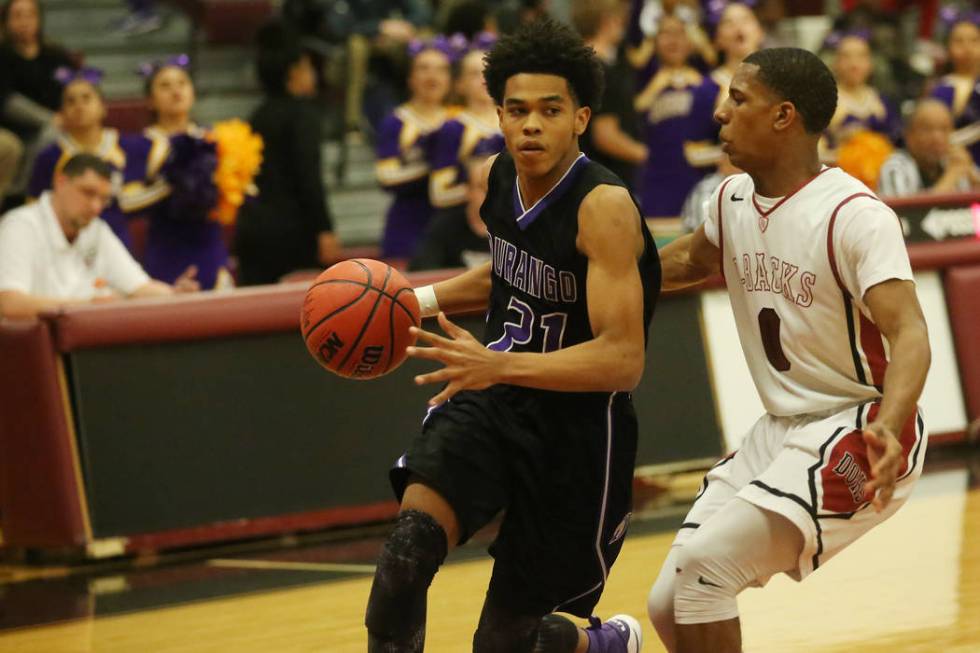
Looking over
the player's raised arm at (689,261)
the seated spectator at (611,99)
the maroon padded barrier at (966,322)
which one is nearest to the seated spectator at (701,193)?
the seated spectator at (611,99)

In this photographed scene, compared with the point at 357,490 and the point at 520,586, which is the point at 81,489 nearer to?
the point at 357,490

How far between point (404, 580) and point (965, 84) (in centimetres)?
904

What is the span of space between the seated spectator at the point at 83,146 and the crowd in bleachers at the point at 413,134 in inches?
0.5

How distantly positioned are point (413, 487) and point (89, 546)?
3354 mm

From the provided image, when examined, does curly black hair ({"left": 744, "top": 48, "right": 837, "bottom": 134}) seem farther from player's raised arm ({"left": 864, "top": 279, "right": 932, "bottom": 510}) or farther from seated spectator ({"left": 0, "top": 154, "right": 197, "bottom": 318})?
seated spectator ({"left": 0, "top": 154, "right": 197, "bottom": 318})

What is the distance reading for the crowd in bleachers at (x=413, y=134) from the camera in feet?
30.9

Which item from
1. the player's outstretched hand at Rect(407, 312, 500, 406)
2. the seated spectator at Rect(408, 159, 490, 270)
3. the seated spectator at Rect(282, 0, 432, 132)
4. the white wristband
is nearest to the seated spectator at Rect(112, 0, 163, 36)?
the seated spectator at Rect(282, 0, 432, 132)

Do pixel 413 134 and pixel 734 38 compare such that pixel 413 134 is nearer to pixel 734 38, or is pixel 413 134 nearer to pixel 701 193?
pixel 701 193

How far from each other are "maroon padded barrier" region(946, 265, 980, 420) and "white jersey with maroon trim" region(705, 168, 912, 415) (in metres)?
4.56

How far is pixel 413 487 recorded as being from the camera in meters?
4.22

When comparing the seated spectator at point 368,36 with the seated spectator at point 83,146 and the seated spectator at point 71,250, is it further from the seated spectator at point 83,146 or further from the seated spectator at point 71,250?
the seated spectator at point 71,250

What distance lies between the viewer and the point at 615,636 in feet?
16.0

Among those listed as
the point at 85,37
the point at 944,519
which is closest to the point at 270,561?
the point at 944,519

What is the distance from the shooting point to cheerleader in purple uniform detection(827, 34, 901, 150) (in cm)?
1152
